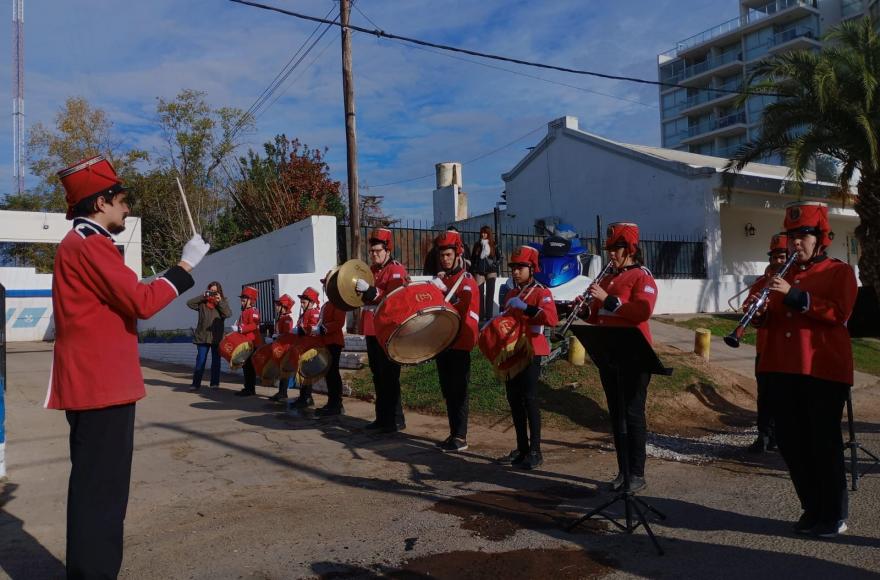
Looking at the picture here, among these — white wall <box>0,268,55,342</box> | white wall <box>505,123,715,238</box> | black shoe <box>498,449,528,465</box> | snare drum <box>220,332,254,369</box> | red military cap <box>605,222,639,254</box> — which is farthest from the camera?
white wall <box>0,268,55,342</box>

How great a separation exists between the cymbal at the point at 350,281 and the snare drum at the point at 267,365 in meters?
2.22

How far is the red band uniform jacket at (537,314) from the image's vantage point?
6.39m

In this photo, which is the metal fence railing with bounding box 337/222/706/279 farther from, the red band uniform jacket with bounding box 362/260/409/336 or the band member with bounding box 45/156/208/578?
the band member with bounding box 45/156/208/578

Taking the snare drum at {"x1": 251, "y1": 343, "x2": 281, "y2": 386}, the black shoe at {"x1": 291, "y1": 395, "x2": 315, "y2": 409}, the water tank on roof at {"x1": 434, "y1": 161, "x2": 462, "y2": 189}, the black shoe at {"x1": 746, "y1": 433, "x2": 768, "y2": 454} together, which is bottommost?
the black shoe at {"x1": 746, "y1": 433, "x2": 768, "y2": 454}

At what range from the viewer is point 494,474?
20.8 ft

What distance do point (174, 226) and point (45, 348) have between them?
727 cm

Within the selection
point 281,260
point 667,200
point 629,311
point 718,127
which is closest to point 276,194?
point 281,260

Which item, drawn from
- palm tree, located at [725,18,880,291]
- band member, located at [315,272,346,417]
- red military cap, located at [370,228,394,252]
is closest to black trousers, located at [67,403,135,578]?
red military cap, located at [370,228,394,252]

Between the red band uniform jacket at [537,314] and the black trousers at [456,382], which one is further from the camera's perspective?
the black trousers at [456,382]

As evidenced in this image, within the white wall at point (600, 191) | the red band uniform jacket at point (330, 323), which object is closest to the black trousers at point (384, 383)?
the red band uniform jacket at point (330, 323)

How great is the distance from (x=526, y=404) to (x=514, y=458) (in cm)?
56

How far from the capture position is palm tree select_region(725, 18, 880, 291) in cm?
1508

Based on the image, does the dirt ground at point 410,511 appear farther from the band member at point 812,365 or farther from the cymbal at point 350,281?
the cymbal at point 350,281

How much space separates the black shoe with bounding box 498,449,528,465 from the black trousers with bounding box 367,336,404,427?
1749 mm
